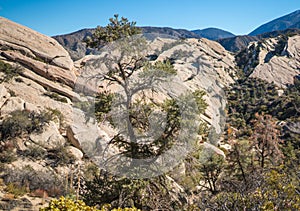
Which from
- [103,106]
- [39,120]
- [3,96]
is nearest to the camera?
[103,106]

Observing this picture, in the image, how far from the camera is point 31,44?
25.6 metres

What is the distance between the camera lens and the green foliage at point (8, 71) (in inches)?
794

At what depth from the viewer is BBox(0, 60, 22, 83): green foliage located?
20.2 metres

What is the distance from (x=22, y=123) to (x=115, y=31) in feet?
38.1

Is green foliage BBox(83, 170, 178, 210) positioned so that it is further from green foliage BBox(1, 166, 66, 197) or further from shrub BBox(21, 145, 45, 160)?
shrub BBox(21, 145, 45, 160)

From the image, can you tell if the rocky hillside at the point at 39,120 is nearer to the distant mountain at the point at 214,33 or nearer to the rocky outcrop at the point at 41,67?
the rocky outcrop at the point at 41,67

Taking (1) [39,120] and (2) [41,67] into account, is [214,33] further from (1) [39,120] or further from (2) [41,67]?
(1) [39,120]

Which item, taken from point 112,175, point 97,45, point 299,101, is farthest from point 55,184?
point 299,101

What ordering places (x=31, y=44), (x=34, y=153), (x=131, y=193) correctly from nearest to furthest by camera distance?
(x=131, y=193)
(x=34, y=153)
(x=31, y=44)

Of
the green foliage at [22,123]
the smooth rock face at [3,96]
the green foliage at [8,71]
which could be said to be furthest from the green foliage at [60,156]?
the green foliage at [8,71]

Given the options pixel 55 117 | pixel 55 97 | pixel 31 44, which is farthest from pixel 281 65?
pixel 55 117

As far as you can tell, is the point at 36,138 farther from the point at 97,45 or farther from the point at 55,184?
the point at 97,45

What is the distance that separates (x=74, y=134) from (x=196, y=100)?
39.8 ft

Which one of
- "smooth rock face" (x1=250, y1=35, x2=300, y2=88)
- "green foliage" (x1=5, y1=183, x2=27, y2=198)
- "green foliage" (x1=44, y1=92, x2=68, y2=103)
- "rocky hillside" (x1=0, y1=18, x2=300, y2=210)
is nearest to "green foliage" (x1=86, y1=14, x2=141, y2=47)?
"rocky hillside" (x1=0, y1=18, x2=300, y2=210)
